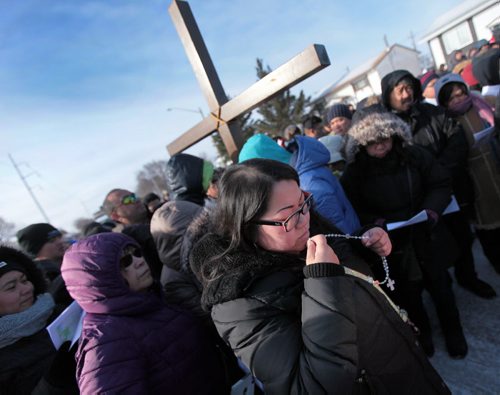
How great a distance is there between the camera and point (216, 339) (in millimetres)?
1895

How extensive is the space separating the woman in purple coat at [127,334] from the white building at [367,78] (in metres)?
34.3

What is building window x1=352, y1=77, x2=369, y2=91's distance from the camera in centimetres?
3328

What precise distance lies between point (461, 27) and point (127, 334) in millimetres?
29803

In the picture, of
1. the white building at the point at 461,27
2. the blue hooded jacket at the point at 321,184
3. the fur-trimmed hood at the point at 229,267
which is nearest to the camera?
the fur-trimmed hood at the point at 229,267

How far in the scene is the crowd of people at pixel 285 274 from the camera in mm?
1107

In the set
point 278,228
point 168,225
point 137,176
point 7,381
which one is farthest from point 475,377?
point 137,176

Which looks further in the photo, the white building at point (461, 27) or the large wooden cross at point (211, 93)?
the white building at point (461, 27)

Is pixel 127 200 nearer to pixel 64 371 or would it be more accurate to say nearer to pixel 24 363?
pixel 24 363

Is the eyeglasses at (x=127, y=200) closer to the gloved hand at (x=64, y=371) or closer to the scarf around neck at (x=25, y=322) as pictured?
the scarf around neck at (x=25, y=322)

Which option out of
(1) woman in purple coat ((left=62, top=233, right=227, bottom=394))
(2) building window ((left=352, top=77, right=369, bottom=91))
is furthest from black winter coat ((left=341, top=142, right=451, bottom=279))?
(2) building window ((left=352, top=77, right=369, bottom=91))

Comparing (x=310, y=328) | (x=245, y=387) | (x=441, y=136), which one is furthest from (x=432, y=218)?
(x=245, y=387)

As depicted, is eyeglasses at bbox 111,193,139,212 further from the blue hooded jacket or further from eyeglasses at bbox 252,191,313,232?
eyeglasses at bbox 252,191,313,232

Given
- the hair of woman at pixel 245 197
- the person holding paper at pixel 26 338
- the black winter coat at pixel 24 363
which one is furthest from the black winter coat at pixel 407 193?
the black winter coat at pixel 24 363

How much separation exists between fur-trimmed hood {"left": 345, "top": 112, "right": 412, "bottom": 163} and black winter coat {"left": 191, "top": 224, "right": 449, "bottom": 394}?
137cm
